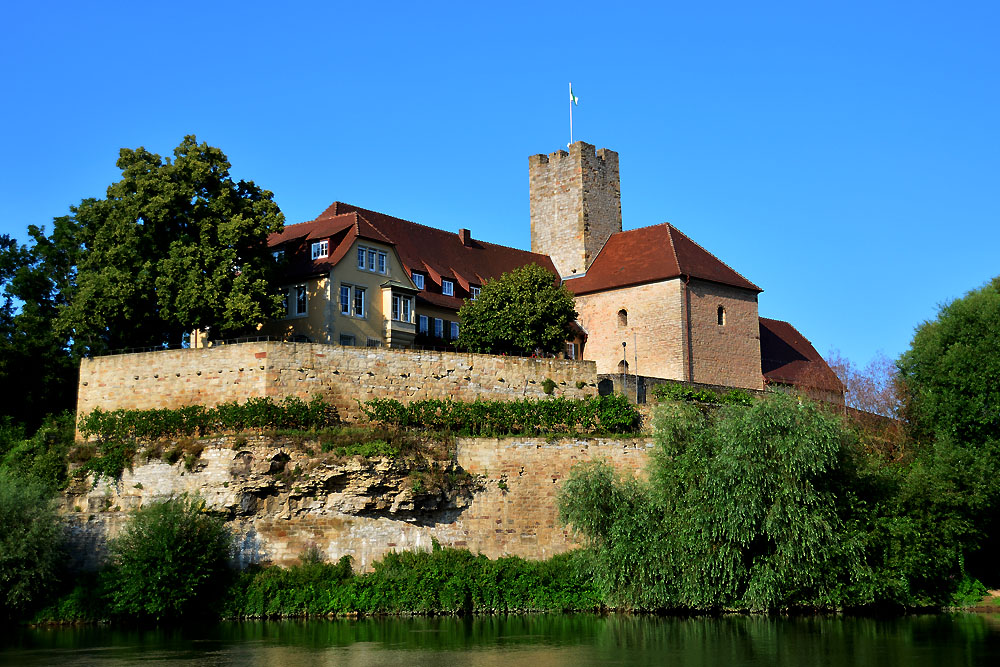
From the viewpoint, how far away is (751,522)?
103 ft

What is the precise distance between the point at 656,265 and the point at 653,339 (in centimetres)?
377

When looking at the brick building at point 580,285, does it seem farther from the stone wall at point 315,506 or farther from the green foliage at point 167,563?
the green foliage at point 167,563

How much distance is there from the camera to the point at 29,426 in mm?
43844

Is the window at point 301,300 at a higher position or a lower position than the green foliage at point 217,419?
higher

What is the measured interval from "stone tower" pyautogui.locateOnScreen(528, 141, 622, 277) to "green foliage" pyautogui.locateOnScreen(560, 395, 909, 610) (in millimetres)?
25161

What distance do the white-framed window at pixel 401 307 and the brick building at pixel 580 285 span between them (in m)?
0.07

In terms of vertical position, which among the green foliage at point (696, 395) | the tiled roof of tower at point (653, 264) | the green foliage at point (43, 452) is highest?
the tiled roof of tower at point (653, 264)

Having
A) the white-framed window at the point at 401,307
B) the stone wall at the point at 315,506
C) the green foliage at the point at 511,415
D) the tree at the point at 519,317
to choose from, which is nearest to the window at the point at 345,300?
the white-framed window at the point at 401,307

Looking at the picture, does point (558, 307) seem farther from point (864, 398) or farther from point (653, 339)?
point (864, 398)

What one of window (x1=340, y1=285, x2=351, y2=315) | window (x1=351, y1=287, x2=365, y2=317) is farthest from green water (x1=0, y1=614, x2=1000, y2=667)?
window (x1=351, y1=287, x2=365, y2=317)

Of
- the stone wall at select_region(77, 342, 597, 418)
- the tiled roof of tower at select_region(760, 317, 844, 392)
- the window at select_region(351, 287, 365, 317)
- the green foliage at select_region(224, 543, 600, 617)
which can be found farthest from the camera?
the tiled roof of tower at select_region(760, 317, 844, 392)

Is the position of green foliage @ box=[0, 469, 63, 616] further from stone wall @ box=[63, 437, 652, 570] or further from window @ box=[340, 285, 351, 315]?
window @ box=[340, 285, 351, 315]

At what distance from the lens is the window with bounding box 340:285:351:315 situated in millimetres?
45125

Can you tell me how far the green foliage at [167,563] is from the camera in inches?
1328
